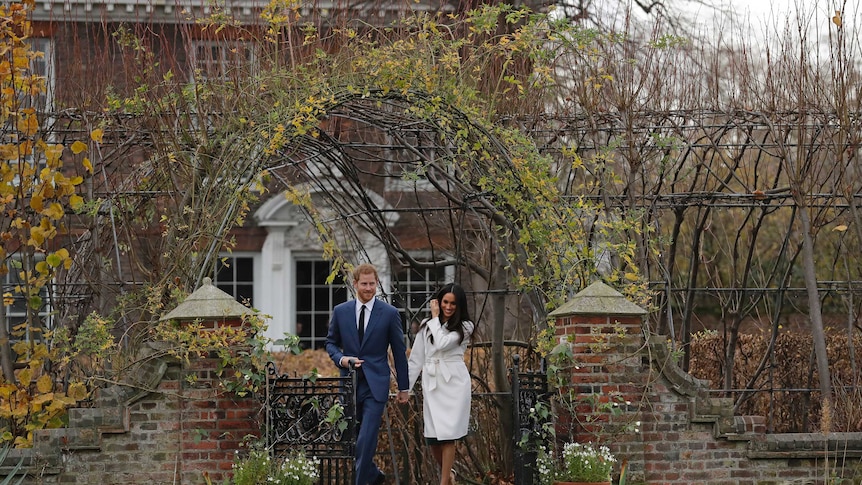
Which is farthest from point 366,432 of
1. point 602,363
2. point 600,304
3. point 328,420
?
point 600,304

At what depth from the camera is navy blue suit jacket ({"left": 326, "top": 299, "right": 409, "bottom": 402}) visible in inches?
329

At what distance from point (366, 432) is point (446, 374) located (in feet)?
2.31

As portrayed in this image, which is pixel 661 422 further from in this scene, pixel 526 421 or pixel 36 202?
pixel 36 202

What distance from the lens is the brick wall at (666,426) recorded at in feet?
28.3

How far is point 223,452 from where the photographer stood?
853 centimetres

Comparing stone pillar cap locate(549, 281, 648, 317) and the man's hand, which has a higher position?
stone pillar cap locate(549, 281, 648, 317)

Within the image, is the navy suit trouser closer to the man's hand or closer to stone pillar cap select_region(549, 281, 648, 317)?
the man's hand

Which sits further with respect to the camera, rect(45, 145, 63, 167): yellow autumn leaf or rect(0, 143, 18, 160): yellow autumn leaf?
rect(0, 143, 18, 160): yellow autumn leaf

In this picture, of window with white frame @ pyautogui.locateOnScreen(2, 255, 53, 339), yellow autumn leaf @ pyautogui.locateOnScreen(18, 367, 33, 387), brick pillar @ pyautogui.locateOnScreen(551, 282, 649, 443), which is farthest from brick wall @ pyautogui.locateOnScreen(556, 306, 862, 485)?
window with white frame @ pyautogui.locateOnScreen(2, 255, 53, 339)

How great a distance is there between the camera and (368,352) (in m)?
8.41

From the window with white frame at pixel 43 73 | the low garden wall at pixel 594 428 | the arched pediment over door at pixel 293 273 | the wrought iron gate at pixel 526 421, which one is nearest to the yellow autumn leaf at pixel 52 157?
the window with white frame at pixel 43 73

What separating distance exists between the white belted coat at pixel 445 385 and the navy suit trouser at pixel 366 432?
1.23 ft

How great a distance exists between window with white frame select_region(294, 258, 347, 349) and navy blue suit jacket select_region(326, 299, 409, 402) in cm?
1085

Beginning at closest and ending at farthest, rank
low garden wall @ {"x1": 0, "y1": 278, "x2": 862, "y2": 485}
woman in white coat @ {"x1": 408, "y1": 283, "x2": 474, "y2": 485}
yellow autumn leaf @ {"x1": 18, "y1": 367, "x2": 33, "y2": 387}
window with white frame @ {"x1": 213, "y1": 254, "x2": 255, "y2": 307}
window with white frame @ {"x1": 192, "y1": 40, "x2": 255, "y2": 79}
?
woman in white coat @ {"x1": 408, "y1": 283, "x2": 474, "y2": 485}, low garden wall @ {"x1": 0, "y1": 278, "x2": 862, "y2": 485}, yellow autumn leaf @ {"x1": 18, "y1": 367, "x2": 33, "y2": 387}, window with white frame @ {"x1": 192, "y1": 40, "x2": 255, "y2": 79}, window with white frame @ {"x1": 213, "y1": 254, "x2": 255, "y2": 307}
